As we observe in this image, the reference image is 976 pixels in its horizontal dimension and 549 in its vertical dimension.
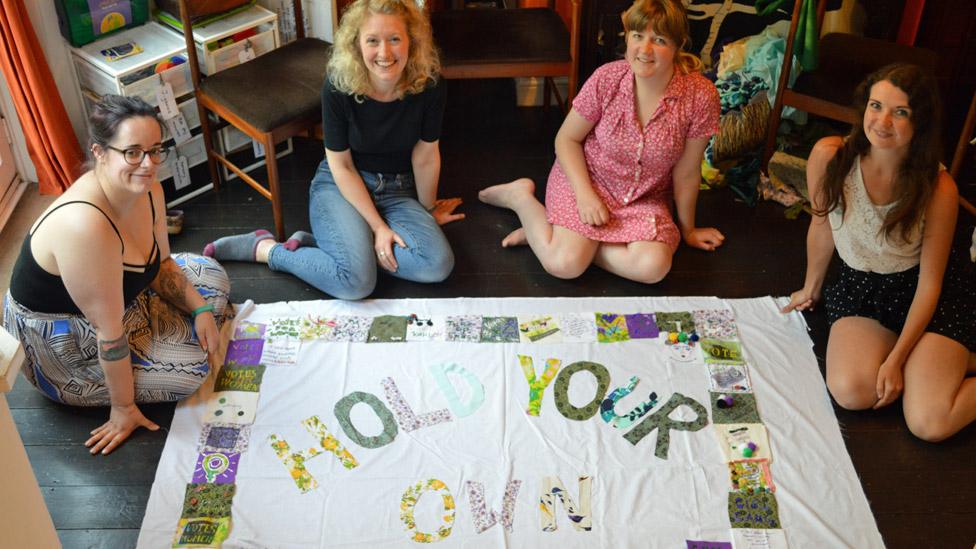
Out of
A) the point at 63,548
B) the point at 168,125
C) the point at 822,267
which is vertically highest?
the point at 168,125

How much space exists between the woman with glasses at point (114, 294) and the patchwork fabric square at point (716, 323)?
1.38 m

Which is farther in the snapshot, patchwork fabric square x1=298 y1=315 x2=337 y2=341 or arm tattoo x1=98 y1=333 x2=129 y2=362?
patchwork fabric square x1=298 y1=315 x2=337 y2=341

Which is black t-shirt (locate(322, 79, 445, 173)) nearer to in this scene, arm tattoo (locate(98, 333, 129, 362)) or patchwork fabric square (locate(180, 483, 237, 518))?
arm tattoo (locate(98, 333, 129, 362))

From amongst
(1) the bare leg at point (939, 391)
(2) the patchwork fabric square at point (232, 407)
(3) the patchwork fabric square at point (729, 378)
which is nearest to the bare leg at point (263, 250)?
(2) the patchwork fabric square at point (232, 407)

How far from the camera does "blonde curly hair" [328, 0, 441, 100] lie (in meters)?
2.64

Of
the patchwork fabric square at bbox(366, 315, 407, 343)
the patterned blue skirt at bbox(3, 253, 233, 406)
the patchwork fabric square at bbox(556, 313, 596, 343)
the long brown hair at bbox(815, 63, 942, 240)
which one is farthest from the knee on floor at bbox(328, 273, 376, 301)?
the long brown hair at bbox(815, 63, 942, 240)

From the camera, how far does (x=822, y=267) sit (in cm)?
275

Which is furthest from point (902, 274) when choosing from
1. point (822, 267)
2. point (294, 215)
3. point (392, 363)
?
point (294, 215)

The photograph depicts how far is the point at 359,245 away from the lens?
281 cm

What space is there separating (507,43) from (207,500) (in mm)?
1833

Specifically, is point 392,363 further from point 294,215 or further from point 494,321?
point 294,215

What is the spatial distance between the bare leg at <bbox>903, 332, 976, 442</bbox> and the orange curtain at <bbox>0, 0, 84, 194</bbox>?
92.1 inches

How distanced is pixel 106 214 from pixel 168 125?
107 cm

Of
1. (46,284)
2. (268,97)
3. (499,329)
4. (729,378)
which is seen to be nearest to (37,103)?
(268,97)
